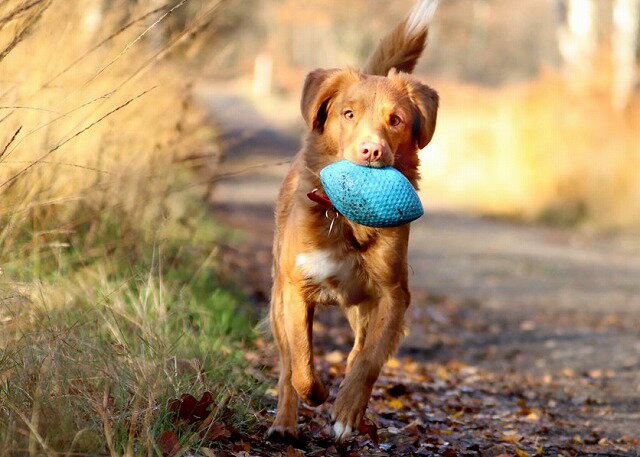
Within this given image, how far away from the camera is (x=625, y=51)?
17.6 metres

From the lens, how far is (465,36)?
143 ft

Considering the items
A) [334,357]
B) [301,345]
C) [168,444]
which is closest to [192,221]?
[334,357]

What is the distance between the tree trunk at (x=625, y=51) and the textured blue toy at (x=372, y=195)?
14.2 meters

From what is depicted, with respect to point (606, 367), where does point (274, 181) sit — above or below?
below

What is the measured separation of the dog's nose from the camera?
3887mm

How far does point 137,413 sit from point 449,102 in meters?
23.4

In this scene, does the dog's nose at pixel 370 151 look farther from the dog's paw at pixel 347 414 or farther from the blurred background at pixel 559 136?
the blurred background at pixel 559 136

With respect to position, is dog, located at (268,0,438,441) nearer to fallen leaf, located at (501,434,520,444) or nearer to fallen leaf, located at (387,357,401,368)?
fallen leaf, located at (501,434,520,444)

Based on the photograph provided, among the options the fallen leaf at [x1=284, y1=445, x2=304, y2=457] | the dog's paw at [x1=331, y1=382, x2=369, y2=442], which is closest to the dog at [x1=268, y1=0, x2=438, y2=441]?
the dog's paw at [x1=331, y1=382, x2=369, y2=442]

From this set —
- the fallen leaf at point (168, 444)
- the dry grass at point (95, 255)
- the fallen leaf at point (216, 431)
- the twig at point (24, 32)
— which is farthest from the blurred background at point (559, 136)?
the fallen leaf at point (168, 444)

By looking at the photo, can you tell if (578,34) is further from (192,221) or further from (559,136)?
(192,221)

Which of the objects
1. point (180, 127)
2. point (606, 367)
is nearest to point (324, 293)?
point (180, 127)

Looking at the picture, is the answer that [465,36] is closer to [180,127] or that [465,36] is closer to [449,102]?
[449,102]

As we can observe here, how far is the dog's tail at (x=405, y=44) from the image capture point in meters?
4.98
